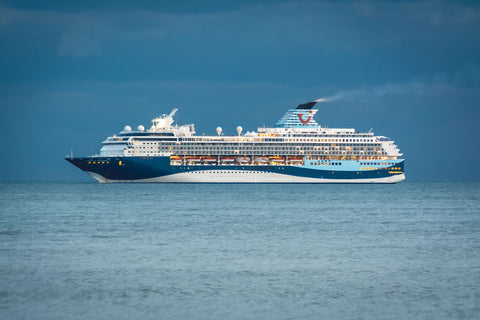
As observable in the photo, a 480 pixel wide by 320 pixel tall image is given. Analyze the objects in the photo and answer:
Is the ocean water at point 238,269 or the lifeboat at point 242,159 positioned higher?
the lifeboat at point 242,159

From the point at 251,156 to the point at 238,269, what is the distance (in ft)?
271

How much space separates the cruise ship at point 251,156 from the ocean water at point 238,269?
5661cm

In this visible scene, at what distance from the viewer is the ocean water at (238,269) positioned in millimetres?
17922

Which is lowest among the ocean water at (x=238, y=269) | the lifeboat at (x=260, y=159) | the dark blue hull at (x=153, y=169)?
the ocean water at (x=238, y=269)

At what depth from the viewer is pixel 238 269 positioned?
23.7 meters

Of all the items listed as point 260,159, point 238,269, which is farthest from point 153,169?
point 238,269

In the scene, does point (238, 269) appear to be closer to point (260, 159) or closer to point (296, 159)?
point (260, 159)

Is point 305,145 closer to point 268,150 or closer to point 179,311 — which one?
point 268,150

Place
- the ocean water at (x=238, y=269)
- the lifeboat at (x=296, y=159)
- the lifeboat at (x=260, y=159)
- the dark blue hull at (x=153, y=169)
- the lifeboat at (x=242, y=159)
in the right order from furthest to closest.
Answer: the lifeboat at (x=296, y=159) → the lifeboat at (x=260, y=159) → the lifeboat at (x=242, y=159) → the dark blue hull at (x=153, y=169) → the ocean water at (x=238, y=269)

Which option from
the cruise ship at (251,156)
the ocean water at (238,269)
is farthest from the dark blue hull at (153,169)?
the ocean water at (238,269)

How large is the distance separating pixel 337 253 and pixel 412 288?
7.53 meters

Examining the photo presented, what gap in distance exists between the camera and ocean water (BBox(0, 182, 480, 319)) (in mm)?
17922

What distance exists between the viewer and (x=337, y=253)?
27.9 metres

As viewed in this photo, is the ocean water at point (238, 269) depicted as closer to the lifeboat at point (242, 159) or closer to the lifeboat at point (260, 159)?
the lifeboat at point (242, 159)
